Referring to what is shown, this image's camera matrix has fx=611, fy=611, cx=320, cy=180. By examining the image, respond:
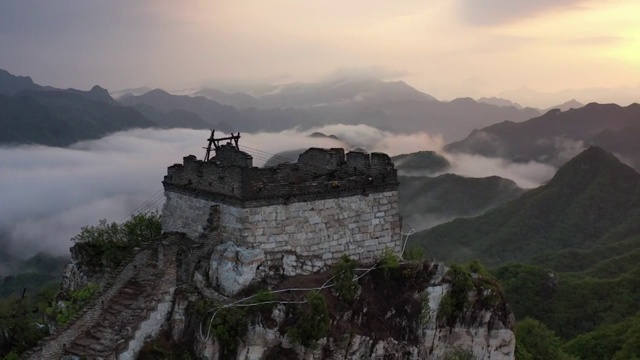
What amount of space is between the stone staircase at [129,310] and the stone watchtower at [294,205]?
1565 millimetres

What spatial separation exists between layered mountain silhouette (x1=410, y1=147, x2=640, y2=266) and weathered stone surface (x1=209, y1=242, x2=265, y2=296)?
80.8 meters

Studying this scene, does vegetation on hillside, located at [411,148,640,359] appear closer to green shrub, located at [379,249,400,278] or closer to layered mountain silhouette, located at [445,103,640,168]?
green shrub, located at [379,249,400,278]

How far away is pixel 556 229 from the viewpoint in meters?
107

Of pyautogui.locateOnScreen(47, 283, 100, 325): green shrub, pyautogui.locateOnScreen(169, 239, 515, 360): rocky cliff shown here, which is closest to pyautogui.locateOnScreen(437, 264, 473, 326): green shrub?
pyautogui.locateOnScreen(169, 239, 515, 360): rocky cliff

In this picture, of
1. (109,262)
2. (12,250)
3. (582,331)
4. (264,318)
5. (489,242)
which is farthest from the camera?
(12,250)

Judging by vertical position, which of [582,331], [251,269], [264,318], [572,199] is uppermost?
[251,269]

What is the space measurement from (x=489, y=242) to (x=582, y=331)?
42.1 m

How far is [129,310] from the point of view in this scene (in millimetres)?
18969

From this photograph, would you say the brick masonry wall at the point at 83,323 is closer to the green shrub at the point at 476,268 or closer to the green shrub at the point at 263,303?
the green shrub at the point at 263,303

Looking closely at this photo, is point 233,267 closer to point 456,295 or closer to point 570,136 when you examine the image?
point 456,295

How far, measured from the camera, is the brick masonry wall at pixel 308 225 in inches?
769

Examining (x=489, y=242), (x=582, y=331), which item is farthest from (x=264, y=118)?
(x=582, y=331)

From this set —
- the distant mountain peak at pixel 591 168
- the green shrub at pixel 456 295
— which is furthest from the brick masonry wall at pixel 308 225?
the distant mountain peak at pixel 591 168

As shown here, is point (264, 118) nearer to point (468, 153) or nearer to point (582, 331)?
point (468, 153)
